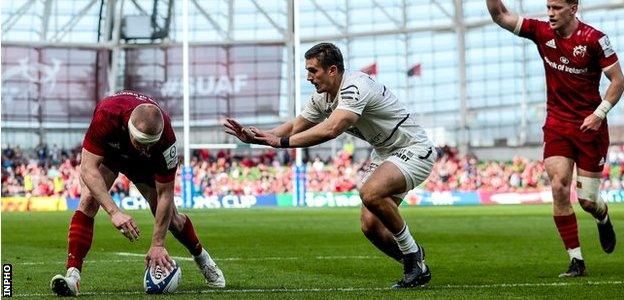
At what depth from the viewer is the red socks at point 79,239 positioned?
9.47m

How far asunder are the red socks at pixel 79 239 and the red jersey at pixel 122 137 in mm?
690

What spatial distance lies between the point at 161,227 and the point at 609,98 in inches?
173

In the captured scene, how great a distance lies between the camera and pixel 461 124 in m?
65.4

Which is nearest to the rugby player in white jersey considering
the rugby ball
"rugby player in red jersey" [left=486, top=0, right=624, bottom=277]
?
the rugby ball

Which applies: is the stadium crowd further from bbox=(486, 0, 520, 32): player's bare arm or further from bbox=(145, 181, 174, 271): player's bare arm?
bbox=(145, 181, 174, 271): player's bare arm

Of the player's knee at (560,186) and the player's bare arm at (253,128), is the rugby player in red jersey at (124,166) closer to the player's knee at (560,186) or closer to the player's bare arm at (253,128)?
the player's bare arm at (253,128)

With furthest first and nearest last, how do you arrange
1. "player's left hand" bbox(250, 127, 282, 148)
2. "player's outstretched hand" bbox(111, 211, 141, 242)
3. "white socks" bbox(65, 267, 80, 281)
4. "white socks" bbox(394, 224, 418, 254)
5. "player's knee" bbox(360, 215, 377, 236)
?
1. "player's knee" bbox(360, 215, 377, 236)
2. "white socks" bbox(394, 224, 418, 254)
3. "white socks" bbox(65, 267, 80, 281)
4. "player's left hand" bbox(250, 127, 282, 148)
5. "player's outstretched hand" bbox(111, 211, 141, 242)

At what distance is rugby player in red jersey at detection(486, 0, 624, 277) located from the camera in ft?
35.5

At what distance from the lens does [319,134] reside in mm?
9352

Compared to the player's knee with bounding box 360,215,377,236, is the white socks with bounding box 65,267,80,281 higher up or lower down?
lower down

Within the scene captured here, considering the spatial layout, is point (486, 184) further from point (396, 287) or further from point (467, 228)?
point (396, 287)

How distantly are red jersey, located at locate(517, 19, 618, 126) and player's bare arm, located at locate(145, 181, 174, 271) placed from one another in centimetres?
402

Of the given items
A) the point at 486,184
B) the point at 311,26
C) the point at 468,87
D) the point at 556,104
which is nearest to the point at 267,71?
the point at 311,26

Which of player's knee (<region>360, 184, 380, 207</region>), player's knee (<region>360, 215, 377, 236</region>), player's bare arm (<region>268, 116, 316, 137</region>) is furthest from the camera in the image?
player's bare arm (<region>268, 116, 316, 137</region>)
